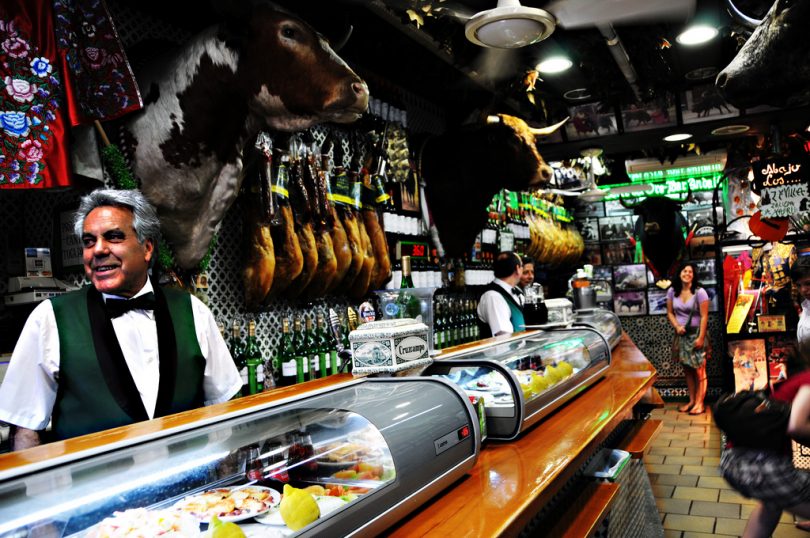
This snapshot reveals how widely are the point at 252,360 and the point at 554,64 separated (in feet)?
11.3

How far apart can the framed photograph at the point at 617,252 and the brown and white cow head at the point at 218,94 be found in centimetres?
967

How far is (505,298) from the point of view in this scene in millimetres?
5625

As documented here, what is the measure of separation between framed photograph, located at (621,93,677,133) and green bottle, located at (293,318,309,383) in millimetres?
4676

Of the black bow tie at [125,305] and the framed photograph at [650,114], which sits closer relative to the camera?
the black bow tie at [125,305]

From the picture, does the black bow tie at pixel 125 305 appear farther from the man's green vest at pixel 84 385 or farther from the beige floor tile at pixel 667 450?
the beige floor tile at pixel 667 450

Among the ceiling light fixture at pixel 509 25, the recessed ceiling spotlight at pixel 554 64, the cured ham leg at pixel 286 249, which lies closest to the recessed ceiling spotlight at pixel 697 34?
the recessed ceiling spotlight at pixel 554 64

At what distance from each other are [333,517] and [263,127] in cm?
249

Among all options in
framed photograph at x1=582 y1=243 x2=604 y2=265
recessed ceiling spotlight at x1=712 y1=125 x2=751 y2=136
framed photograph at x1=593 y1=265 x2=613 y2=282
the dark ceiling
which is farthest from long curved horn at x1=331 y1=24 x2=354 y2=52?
framed photograph at x1=582 y1=243 x2=604 y2=265

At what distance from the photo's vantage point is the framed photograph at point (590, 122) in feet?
22.3

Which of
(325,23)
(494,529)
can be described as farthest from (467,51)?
(494,529)

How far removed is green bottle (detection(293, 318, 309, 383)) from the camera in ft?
12.8

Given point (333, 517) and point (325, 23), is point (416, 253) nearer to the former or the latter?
point (325, 23)

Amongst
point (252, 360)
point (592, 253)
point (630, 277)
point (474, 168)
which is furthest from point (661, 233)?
point (252, 360)

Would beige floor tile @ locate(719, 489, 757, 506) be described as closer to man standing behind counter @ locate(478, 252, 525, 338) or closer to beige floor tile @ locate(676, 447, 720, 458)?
beige floor tile @ locate(676, 447, 720, 458)
